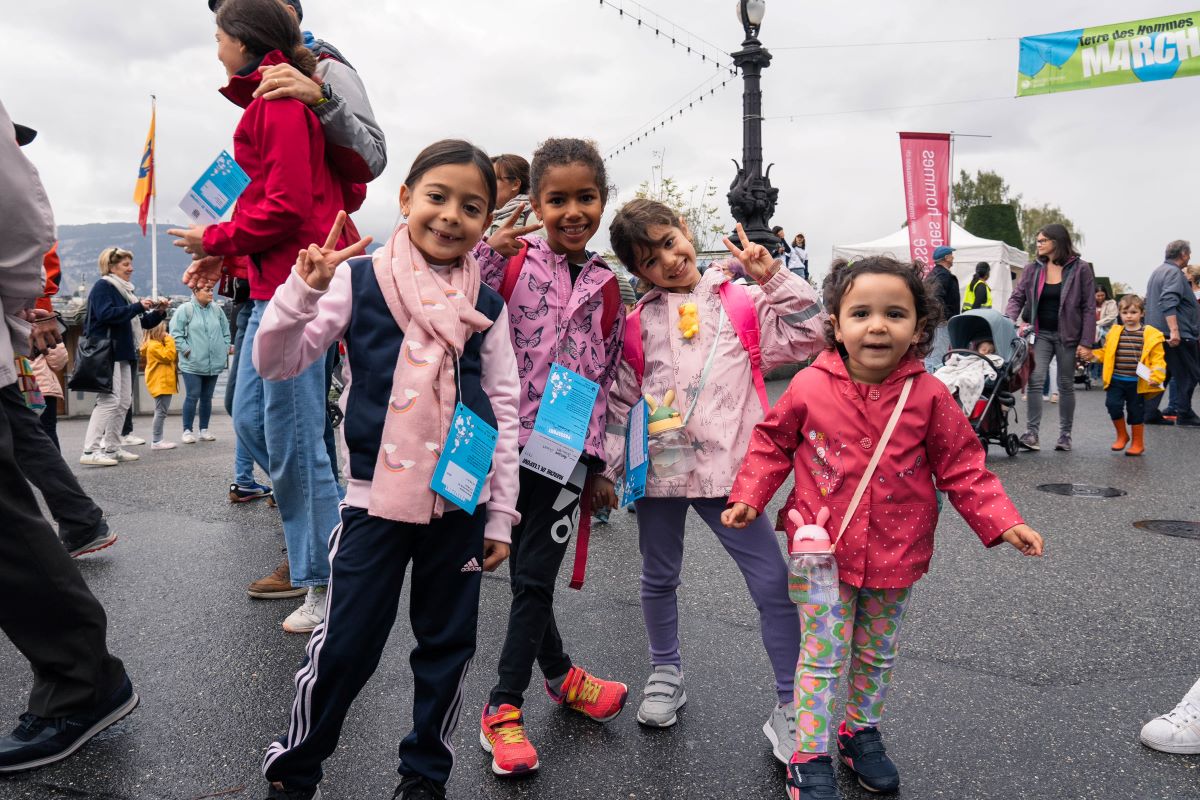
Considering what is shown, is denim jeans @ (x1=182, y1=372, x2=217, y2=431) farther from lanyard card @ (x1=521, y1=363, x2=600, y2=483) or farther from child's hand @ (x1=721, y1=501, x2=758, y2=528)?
child's hand @ (x1=721, y1=501, x2=758, y2=528)

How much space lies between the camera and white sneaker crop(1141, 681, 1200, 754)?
2393 mm

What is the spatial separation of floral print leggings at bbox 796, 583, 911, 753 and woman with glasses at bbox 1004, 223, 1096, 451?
21.8 ft

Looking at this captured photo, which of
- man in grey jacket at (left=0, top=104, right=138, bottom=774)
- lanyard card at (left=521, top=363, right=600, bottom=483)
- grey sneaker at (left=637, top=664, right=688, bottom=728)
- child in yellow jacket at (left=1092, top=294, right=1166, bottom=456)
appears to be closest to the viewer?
man in grey jacket at (left=0, top=104, right=138, bottom=774)

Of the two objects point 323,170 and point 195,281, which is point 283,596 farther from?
point 323,170

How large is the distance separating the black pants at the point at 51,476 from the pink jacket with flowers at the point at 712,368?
2890 mm

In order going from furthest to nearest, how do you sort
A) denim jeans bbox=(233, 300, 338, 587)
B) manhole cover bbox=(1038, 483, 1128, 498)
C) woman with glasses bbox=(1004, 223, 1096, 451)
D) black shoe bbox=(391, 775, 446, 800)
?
1. woman with glasses bbox=(1004, 223, 1096, 451)
2. manhole cover bbox=(1038, 483, 1128, 498)
3. denim jeans bbox=(233, 300, 338, 587)
4. black shoe bbox=(391, 775, 446, 800)

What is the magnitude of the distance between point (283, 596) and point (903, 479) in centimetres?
276

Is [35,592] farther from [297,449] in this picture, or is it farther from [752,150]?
[752,150]

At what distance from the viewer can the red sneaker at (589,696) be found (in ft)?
8.70

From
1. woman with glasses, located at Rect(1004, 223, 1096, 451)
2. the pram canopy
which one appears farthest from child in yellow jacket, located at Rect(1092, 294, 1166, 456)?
the pram canopy

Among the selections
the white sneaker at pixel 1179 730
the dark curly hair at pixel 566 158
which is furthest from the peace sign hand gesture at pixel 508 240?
the white sneaker at pixel 1179 730

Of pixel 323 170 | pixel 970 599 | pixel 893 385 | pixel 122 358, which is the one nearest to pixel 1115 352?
pixel 970 599

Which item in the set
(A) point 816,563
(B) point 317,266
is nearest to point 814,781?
(A) point 816,563

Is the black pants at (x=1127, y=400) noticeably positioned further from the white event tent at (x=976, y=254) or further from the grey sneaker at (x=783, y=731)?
the white event tent at (x=976, y=254)
